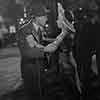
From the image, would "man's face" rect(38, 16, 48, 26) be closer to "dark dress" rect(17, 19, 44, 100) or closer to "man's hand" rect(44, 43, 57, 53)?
"dark dress" rect(17, 19, 44, 100)

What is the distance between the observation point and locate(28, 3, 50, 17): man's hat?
54.0 inches

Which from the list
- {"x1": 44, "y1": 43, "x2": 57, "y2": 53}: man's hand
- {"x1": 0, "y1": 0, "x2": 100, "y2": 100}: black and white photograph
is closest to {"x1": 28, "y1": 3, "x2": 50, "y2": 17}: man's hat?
{"x1": 0, "y1": 0, "x2": 100, "y2": 100}: black and white photograph

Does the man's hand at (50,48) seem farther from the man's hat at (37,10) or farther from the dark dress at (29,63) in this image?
the man's hat at (37,10)

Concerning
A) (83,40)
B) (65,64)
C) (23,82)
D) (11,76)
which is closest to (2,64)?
(11,76)

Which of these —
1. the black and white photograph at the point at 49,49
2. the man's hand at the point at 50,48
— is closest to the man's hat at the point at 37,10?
the black and white photograph at the point at 49,49

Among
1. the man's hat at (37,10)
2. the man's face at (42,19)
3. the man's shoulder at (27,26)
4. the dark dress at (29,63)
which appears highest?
the man's hat at (37,10)

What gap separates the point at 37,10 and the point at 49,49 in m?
0.35

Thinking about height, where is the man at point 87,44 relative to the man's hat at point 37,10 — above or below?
below

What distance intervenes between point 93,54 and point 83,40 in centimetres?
16

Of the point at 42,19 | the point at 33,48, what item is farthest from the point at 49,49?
the point at 42,19

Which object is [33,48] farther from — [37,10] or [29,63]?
[37,10]

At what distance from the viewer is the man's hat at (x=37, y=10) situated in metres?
1.37

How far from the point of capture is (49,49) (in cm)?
139

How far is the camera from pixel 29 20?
138 cm
